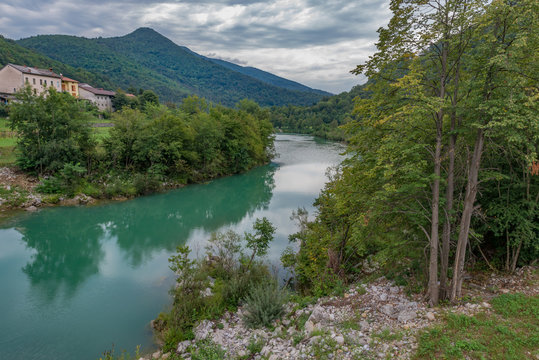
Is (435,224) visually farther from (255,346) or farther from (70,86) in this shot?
(70,86)

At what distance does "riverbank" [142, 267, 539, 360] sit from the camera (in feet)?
18.0

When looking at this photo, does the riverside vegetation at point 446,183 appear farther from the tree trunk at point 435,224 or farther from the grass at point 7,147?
the grass at point 7,147

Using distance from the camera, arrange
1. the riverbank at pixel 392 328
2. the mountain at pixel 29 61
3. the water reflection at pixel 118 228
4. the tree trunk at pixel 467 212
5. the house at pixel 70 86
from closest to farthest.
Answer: the riverbank at pixel 392 328 → the tree trunk at pixel 467 212 → the water reflection at pixel 118 228 → the house at pixel 70 86 → the mountain at pixel 29 61

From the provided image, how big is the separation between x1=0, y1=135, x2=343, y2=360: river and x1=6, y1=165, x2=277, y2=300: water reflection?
0.05m

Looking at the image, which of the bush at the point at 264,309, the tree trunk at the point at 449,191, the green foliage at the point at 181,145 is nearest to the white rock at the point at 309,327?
the bush at the point at 264,309

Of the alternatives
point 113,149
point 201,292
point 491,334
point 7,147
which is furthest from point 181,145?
point 491,334

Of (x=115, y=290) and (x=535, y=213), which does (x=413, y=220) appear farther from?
(x=115, y=290)

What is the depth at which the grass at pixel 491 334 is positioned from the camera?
518cm

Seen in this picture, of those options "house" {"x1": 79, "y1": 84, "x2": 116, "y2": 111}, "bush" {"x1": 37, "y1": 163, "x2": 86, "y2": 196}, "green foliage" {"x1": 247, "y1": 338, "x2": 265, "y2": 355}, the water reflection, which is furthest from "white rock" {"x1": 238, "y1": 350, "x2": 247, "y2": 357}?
"house" {"x1": 79, "y1": 84, "x2": 116, "y2": 111}

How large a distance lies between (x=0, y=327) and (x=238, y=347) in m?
8.25

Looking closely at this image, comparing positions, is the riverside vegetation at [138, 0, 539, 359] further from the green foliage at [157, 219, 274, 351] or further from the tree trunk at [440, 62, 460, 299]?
the green foliage at [157, 219, 274, 351]

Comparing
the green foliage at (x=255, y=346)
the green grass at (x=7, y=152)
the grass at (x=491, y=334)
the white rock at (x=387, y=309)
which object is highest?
the green grass at (x=7, y=152)

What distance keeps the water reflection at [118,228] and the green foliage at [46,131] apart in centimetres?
553

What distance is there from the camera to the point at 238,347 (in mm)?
7488
